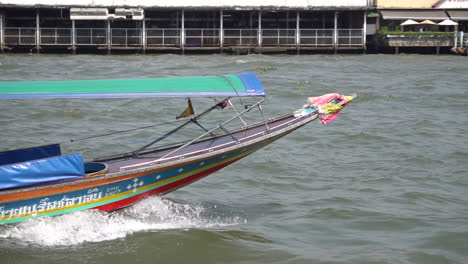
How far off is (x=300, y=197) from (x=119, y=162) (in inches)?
119

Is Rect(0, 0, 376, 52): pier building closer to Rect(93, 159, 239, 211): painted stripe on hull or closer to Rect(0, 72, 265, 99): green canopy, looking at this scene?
Rect(0, 72, 265, 99): green canopy

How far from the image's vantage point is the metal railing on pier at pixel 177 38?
33500 millimetres

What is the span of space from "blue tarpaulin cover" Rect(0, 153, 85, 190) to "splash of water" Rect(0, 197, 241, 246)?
49 cm

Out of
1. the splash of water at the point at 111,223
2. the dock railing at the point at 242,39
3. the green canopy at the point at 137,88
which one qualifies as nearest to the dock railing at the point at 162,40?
the dock railing at the point at 242,39

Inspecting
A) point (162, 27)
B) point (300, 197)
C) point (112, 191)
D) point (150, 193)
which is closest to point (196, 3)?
point (162, 27)

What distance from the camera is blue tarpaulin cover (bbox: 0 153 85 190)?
8.12 m

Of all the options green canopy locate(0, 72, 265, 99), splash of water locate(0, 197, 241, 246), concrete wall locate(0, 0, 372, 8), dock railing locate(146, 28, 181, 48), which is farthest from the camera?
dock railing locate(146, 28, 181, 48)

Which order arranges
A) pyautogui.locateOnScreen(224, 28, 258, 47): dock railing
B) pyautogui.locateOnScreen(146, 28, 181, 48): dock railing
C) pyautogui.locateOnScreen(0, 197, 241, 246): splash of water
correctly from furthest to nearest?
1. pyautogui.locateOnScreen(224, 28, 258, 47): dock railing
2. pyautogui.locateOnScreen(146, 28, 181, 48): dock railing
3. pyautogui.locateOnScreen(0, 197, 241, 246): splash of water

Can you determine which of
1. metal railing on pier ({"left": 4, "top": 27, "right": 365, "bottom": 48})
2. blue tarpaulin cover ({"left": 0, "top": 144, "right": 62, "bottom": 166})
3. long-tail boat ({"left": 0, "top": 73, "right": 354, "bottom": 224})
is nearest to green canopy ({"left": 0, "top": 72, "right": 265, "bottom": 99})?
long-tail boat ({"left": 0, "top": 73, "right": 354, "bottom": 224})

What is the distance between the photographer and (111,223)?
29.3 ft

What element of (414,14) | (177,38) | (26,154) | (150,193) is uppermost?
(414,14)

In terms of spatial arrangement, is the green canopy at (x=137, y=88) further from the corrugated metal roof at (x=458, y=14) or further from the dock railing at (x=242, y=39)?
the corrugated metal roof at (x=458, y=14)

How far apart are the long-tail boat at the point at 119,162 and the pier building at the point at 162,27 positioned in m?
24.5

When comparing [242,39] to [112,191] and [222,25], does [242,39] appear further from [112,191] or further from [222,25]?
[112,191]
